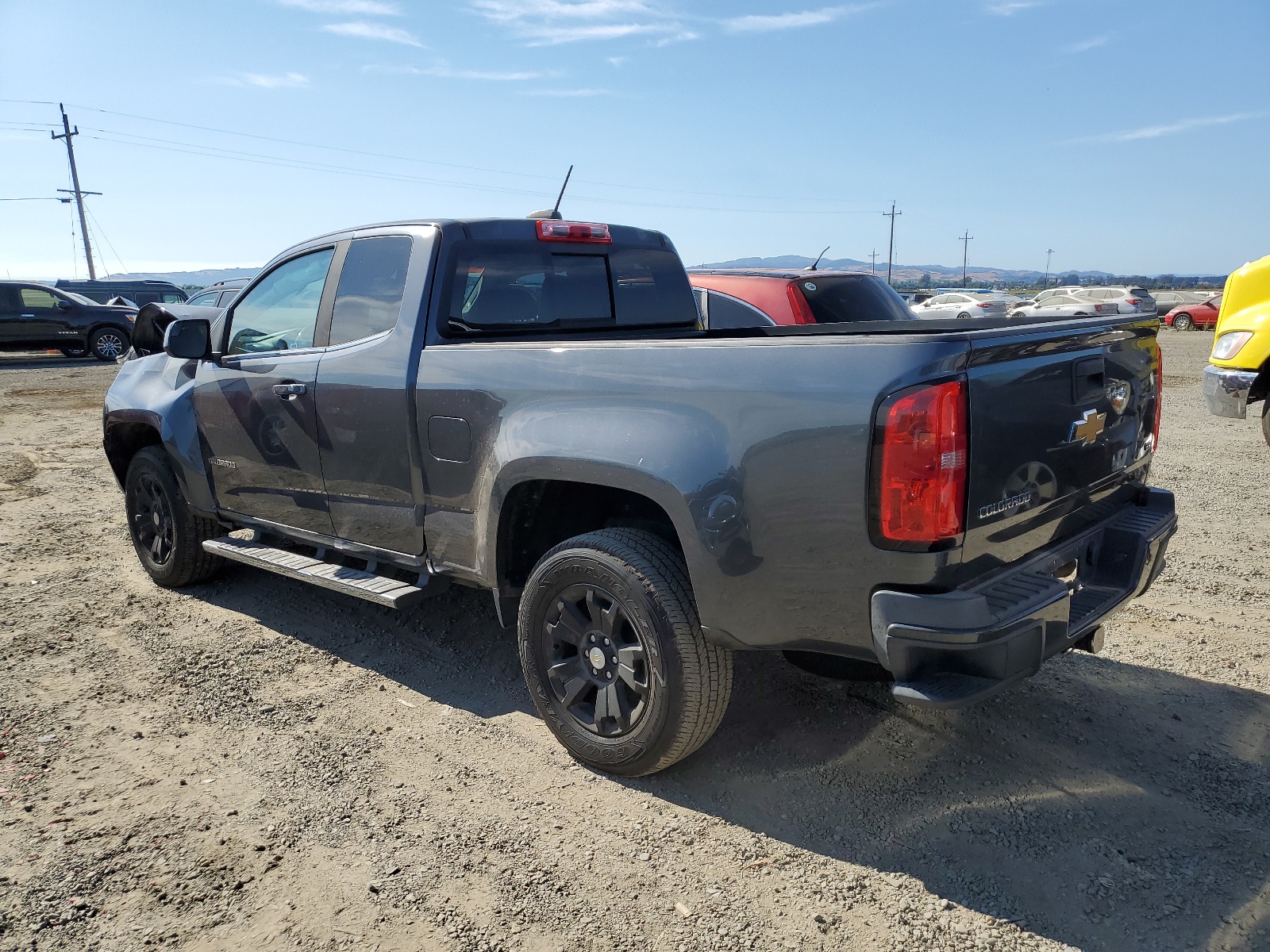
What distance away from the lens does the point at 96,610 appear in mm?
4988

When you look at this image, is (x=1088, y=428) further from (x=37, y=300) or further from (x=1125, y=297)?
(x=1125, y=297)

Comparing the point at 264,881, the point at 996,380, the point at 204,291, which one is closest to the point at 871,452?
the point at 996,380

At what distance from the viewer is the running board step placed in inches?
146

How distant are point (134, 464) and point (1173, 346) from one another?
1005 inches

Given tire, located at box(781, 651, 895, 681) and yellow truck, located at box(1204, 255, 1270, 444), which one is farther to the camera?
yellow truck, located at box(1204, 255, 1270, 444)

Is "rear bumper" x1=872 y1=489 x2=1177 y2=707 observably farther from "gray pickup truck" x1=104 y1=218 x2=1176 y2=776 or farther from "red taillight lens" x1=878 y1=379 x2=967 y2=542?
"red taillight lens" x1=878 y1=379 x2=967 y2=542

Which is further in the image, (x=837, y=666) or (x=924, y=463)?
(x=837, y=666)

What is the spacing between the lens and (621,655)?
10.1ft

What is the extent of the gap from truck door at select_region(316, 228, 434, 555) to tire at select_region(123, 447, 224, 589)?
61.1 inches

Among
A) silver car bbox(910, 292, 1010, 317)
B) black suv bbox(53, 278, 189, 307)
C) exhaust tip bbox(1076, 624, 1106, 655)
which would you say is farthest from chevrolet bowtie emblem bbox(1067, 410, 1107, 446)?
black suv bbox(53, 278, 189, 307)

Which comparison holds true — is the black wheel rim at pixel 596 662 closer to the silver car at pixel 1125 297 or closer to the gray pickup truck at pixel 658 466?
the gray pickup truck at pixel 658 466

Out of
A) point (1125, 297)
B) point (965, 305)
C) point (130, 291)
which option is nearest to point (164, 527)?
point (130, 291)

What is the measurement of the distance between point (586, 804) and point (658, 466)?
117cm

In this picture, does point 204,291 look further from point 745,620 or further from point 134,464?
point 745,620
